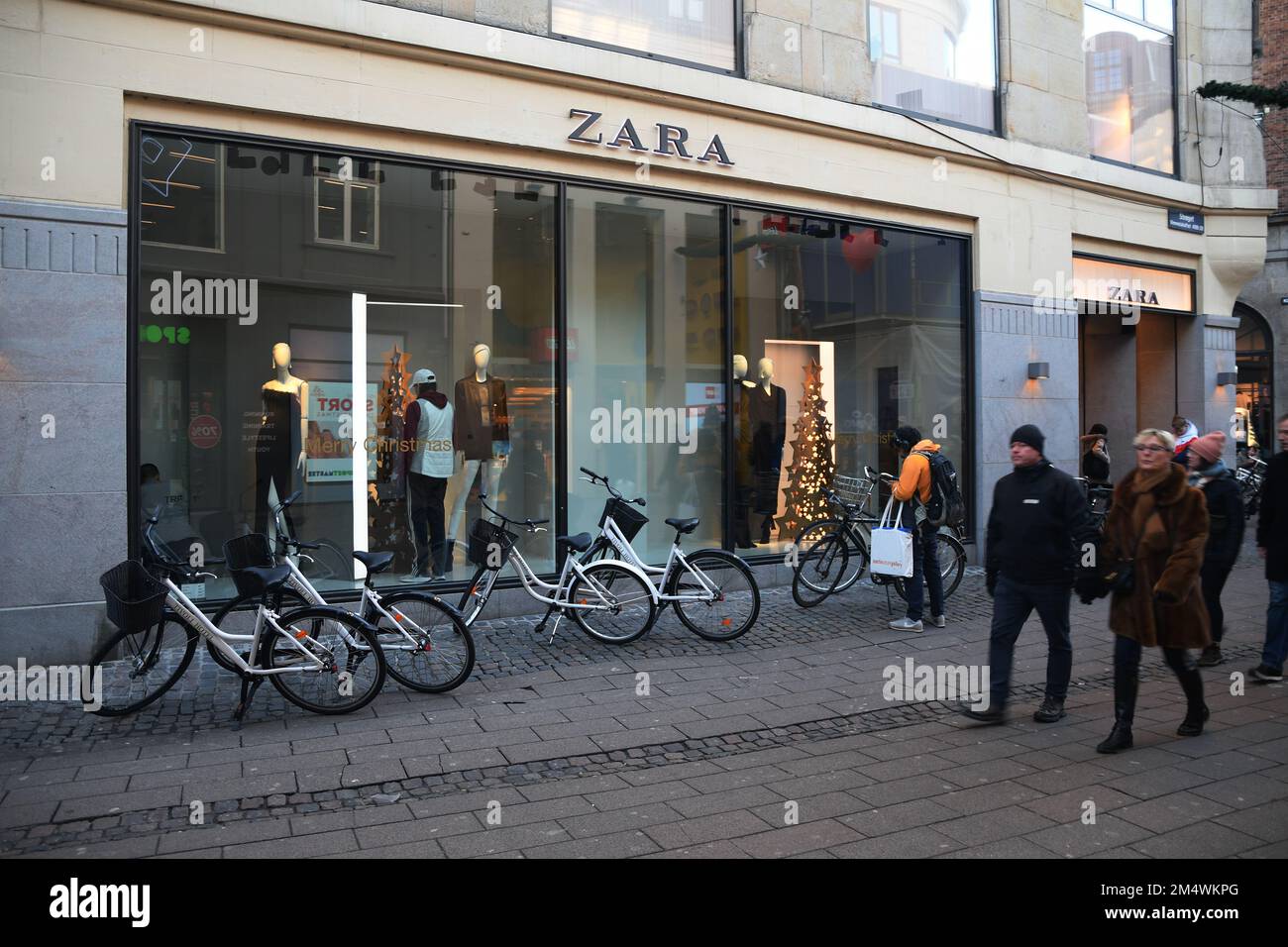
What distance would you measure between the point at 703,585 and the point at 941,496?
2451mm

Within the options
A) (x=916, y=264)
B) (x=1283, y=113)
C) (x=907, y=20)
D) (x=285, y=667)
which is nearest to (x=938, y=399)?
(x=916, y=264)

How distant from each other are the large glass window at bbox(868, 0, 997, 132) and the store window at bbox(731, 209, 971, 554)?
1.66 m

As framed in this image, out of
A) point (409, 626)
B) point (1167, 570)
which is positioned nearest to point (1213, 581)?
point (1167, 570)

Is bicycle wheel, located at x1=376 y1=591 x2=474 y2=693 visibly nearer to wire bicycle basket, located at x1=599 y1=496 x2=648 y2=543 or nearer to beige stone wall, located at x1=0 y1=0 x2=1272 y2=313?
wire bicycle basket, located at x1=599 y1=496 x2=648 y2=543

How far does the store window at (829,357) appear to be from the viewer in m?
11.6

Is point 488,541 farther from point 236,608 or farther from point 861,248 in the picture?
point 861,248

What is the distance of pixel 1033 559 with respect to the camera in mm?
6035

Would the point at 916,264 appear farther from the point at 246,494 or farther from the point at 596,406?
the point at 246,494

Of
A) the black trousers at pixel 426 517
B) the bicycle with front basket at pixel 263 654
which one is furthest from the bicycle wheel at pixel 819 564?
the bicycle with front basket at pixel 263 654

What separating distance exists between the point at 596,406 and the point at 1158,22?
36.7 feet

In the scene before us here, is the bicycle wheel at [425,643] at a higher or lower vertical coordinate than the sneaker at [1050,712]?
higher
